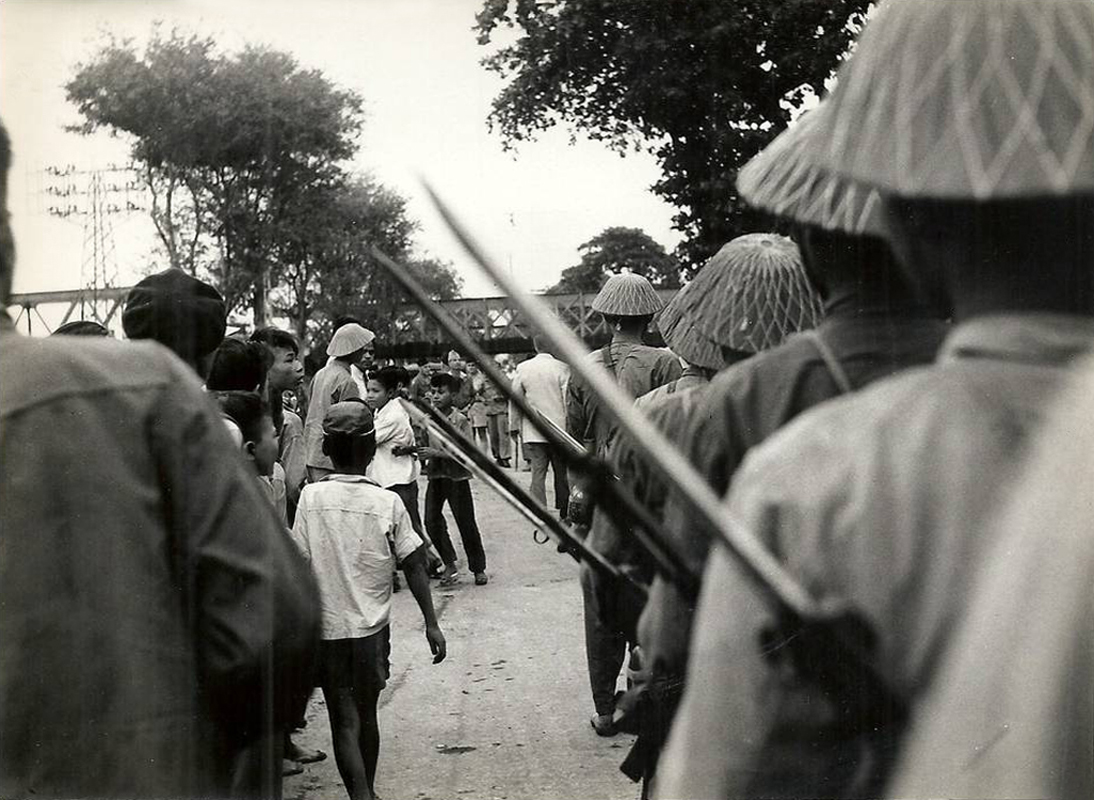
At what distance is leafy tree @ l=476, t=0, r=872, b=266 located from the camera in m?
2.15

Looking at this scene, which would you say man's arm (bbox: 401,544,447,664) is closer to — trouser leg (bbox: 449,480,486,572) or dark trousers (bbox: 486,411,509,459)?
trouser leg (bbox: 449,480,486,572)

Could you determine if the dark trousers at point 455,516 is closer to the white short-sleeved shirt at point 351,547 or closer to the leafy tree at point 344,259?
the leafy tree at point 344,259

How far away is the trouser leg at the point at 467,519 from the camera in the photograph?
775 cm

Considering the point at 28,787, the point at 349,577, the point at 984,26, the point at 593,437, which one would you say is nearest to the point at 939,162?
the point at 984,26

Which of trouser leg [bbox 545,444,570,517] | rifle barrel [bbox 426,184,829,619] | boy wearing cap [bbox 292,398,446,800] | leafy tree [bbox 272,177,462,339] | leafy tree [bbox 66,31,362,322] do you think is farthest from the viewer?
trouser leg [bbox 545,444,570,517]

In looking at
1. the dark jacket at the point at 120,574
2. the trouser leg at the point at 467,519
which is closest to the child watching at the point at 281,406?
the trouser leg at the point at 467,519

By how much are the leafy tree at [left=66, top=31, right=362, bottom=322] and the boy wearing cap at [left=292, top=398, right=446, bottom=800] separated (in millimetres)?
1007

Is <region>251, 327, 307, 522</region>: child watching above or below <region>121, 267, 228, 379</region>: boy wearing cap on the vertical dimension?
below

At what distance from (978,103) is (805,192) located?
0.43 m

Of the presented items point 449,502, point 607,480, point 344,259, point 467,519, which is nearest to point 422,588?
point 607,480

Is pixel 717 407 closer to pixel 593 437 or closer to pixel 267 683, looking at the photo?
pixel 267 683

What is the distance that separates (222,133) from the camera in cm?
477

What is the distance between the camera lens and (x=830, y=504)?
124 centimetres

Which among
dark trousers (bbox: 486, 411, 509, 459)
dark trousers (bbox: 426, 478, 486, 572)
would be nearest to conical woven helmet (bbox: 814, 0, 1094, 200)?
dark trousers (bbox: 426, 478, 486, 572)
